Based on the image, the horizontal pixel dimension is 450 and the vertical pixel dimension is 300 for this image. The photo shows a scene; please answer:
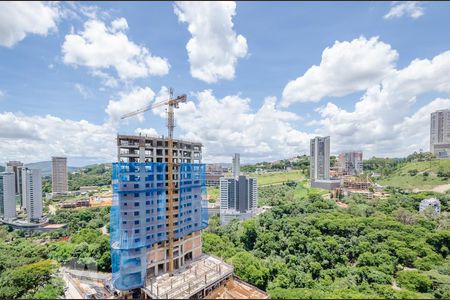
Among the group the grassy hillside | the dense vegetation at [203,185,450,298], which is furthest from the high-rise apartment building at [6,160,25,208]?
the grassy hillside

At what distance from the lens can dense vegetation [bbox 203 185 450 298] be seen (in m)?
19.7

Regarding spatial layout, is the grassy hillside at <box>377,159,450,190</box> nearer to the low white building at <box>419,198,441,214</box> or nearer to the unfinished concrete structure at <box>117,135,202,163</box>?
the low white building at <box>419,198,441,214</box>

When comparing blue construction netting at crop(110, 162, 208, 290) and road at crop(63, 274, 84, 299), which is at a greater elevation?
blue construction netting at crop(110, 162, 208, 290)

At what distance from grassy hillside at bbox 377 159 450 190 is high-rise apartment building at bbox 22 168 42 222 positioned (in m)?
93.1

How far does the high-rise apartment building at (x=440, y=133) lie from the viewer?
82125 millimetres

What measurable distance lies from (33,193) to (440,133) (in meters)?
131

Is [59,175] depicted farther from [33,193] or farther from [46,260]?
[46,260]

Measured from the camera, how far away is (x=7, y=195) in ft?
177

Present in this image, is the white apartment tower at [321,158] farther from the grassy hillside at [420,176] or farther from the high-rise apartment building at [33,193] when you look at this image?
the high-rise apartment building at [33,193]

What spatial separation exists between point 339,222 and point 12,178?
69.1 meters

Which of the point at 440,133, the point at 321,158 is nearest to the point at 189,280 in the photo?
the point at 321,158

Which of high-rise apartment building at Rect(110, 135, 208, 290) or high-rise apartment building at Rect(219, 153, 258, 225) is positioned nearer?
high-rise apartment building at Rect(110, 135, 208, 290)

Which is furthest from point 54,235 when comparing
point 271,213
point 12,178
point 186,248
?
point 271,213

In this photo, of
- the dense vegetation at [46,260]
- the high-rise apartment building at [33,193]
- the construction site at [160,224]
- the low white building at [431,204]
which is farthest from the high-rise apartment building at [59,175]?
the low white building at [431,204]
